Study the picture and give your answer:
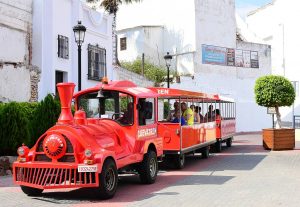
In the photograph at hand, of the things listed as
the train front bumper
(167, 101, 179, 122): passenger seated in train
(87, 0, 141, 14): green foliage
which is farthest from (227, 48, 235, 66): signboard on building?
the train front bumper

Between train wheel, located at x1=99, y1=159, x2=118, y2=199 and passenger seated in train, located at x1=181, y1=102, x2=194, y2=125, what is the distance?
591cm

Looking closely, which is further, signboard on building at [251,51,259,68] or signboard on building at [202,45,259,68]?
signboard on building at [251,51,259,68]

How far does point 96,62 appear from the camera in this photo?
77.7 feet

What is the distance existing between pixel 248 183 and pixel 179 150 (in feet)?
10.0

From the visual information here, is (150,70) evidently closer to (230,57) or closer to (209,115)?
(230,57)

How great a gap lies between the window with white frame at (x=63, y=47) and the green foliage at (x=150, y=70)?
1022cm

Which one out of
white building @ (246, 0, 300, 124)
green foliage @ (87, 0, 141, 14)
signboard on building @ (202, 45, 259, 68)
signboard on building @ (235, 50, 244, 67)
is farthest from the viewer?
white building @ (246, 0, 300, 124)

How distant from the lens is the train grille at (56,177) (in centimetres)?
884

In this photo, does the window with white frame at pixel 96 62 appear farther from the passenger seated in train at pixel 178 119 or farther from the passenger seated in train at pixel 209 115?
the passenger seated in train at pixel 178 119

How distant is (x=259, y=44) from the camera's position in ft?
123

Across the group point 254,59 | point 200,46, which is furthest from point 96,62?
point 254,59

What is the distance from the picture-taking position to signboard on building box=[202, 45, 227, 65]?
3331 cm

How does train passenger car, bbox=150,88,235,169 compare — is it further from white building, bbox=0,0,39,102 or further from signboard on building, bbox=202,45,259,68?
signboard on building, bbox=202,45,259,68

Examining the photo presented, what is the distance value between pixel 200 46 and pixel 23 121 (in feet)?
69.0
